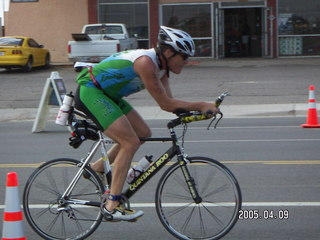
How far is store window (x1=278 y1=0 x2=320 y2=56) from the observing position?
1277 inches

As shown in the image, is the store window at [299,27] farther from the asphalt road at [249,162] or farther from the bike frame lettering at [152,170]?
the bike frame lettering at [152,170]

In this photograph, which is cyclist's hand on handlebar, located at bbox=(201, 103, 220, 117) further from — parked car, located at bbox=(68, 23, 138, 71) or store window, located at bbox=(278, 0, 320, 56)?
store window, located at bbox=(278, 0, 320, 56)

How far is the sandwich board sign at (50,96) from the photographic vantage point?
44.3 ft

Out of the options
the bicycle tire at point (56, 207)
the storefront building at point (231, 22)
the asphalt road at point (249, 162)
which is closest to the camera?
the bicycle tire at point (56, 207)

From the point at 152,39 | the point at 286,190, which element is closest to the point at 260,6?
the point at 152,39

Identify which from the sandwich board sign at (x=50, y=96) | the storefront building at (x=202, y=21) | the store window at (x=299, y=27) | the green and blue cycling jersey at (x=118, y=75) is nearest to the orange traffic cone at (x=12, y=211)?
the green and blue cycling jersey at (x=118, y=75)

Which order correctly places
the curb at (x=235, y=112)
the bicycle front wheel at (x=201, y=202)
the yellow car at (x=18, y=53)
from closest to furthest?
the bicycle front wheel at (x=201, y=202) < the curb at (x=235, y=112) < the yellow car at (x=18, y=53)

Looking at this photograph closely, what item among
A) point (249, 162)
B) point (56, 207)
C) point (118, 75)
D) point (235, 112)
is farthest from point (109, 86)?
point (235, 112)

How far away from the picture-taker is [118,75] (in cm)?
574

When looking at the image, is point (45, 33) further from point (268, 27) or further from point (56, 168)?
point (56, 168)

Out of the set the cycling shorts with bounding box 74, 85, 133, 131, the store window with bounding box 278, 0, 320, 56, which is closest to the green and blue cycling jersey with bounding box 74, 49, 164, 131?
the cycling shorts with bounding box 74, 85, 133, 131

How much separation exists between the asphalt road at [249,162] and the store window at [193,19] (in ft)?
60.3

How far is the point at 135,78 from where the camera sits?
5.78 m
